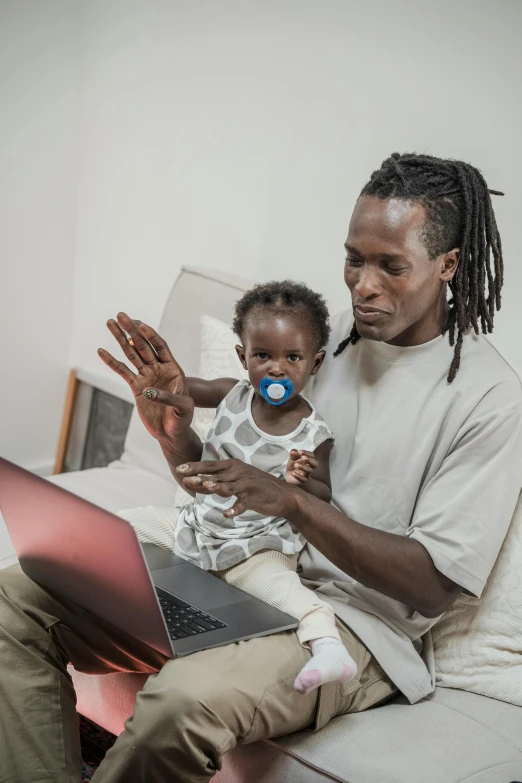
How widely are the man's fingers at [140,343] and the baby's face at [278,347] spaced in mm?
176

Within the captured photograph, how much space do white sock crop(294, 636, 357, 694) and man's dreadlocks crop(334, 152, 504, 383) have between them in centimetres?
50

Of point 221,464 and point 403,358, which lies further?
point 403,358

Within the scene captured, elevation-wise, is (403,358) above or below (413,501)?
above

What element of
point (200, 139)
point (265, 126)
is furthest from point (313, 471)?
point (200, 139)

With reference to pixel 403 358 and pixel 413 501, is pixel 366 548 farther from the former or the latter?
pixel 403 358

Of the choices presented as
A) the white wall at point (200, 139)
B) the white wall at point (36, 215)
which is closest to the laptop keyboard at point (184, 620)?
the white wall at point (200, 139)

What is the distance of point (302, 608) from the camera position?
143 cm

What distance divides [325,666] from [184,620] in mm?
246

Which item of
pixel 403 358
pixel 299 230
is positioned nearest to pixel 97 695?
pixel 403 358

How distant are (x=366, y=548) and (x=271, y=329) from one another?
41 cm

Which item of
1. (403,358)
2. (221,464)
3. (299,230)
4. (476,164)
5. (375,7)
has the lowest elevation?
(221,464)

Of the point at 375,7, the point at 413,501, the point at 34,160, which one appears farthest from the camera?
the point at 34,160

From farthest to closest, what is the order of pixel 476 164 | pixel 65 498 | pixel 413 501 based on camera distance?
pixel 476 164, pixel 413 501, pixel 65 498

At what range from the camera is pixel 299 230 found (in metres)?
2.39
